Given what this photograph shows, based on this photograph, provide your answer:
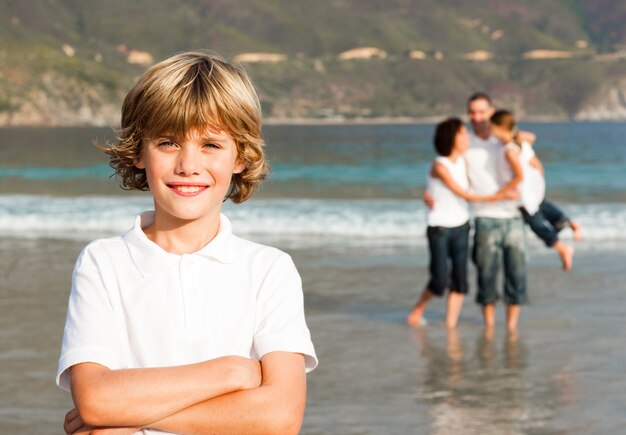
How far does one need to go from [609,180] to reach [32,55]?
157465mm

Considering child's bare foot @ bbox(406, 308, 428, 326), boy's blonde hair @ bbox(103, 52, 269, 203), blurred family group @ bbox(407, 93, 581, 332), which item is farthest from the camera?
child's bare foot @ bbox(406, 308, 428, 326)

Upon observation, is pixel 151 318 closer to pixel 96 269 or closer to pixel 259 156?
pixel 96 269

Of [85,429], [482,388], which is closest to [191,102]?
[85,429]

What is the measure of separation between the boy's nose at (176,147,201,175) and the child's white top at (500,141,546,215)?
21.9 ft

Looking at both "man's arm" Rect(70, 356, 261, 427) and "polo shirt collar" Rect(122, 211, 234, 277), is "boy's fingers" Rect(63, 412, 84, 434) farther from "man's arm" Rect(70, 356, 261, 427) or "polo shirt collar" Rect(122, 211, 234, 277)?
"polo shirt collar" Rect(122, 211, 234, 277)

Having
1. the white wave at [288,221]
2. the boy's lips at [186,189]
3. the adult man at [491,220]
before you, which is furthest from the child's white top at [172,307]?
the white wave at [288,221]

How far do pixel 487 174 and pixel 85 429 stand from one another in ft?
22.5

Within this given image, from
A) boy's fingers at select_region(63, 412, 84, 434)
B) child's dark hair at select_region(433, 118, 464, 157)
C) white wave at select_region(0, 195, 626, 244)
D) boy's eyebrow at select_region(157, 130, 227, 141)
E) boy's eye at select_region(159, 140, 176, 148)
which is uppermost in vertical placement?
child's dark hair at select_region(433, 118, 464, 157)

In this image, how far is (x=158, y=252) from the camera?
230 centimetres

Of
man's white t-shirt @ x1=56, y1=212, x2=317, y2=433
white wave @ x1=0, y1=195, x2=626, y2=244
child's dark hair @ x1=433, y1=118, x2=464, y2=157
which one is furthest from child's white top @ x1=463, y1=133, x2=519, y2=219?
white wave @ x1=0, y1=195, x2=626, y2=244

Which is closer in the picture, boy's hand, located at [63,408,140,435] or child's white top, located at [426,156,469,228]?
boy's hand, located at [63,408,140,435]

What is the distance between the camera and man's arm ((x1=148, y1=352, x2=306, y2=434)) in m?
2.27

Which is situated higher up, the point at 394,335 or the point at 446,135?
the point at 446,135

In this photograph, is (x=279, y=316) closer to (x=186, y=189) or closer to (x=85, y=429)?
(x=186, y=189)
